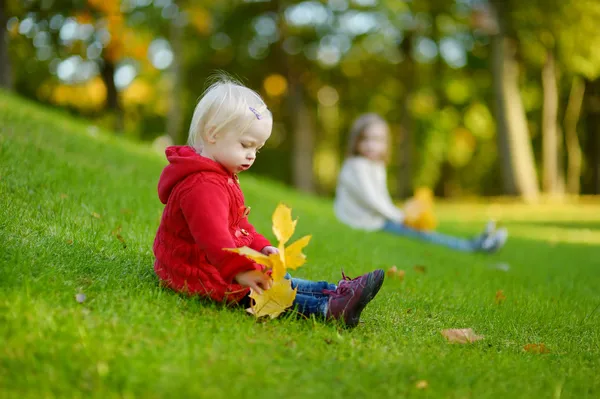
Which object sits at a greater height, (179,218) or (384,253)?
(179,218)

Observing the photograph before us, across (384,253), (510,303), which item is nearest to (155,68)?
(384,253)

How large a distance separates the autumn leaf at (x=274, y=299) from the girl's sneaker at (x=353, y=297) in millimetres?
220

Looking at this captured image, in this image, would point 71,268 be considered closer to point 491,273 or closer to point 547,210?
point 491,273

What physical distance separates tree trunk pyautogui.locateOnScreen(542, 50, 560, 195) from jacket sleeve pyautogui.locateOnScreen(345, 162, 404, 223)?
12639 millimetres

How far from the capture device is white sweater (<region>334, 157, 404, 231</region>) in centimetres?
761

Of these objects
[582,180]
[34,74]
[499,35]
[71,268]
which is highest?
[499,35]

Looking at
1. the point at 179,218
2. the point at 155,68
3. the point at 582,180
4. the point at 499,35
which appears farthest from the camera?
the point at 582,180

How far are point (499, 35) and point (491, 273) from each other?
A: 1317cm

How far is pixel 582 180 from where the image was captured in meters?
32.6

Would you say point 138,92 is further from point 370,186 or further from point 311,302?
point 311,302

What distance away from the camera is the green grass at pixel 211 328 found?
2.21m

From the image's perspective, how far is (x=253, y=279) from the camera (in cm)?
282

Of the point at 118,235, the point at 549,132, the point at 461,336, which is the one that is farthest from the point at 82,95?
the point at 461,336

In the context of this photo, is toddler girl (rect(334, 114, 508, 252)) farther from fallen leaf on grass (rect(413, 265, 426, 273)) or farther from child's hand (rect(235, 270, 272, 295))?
child's hand (rect(235, 270, 272, 295))
